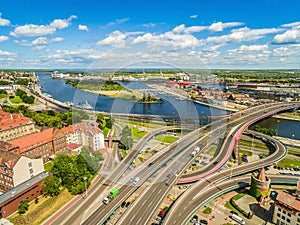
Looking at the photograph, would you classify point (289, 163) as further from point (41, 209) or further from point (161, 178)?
point (41, 209)

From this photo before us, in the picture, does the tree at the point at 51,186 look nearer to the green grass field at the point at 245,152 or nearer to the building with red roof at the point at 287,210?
the building with red roof at the point at 287,210

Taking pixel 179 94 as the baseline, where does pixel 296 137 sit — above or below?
below

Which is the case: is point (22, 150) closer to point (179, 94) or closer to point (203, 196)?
point (203, 196)

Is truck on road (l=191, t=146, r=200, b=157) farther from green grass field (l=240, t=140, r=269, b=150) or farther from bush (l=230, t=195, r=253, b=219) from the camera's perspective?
green grass field (l=240, t=140, r=269, b=150)

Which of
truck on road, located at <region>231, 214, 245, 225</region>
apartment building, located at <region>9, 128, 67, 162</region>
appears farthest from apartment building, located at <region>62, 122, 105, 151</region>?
truck on road, located at <region>231, 214, 245, 225</region>

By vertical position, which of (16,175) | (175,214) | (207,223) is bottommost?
(207,223)

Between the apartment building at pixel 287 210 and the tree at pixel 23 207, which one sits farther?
the tree at pixel 23 207

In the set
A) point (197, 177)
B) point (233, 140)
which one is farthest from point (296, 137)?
point (197, 177)

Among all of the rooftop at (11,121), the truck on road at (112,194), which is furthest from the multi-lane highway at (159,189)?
the rooftop at (11,121)

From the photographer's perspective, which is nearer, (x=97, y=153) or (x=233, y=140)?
(x=97, y=153)
